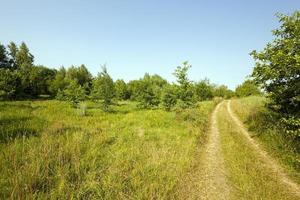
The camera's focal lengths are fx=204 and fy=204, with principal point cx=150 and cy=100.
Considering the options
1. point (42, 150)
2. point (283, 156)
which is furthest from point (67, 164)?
point (283, 156)

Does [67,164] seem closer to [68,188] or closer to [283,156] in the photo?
[68,188]

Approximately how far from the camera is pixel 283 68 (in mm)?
9305

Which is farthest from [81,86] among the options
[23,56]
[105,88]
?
[105,88]

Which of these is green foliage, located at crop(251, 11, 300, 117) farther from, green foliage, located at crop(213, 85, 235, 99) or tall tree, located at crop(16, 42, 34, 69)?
green foliage, located at crop(213, 85, 235, 99)

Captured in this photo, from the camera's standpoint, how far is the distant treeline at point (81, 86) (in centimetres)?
2270

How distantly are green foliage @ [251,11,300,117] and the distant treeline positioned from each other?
190 cm

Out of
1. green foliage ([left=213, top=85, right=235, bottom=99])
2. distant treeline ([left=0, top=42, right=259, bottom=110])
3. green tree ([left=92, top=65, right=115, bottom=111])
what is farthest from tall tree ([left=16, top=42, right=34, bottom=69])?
green foliage ([left=213, top=85, right=235, bottom=99])

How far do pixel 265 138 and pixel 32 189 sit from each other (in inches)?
457

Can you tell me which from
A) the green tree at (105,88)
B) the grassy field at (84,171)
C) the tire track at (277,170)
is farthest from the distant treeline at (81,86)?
the grassy field at (84,171)

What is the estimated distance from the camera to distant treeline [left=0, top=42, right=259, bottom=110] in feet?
74.5

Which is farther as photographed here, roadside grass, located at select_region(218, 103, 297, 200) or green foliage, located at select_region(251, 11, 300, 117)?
green foliage, located at select_region(251, 11, 300, 117)

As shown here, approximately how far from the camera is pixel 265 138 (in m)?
11.6

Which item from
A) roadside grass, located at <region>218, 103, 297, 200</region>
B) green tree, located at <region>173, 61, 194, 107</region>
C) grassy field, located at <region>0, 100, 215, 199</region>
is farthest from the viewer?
green tree, located at <region>173, 61, 194, 107</region>

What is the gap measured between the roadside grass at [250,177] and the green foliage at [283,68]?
3.21 meters
